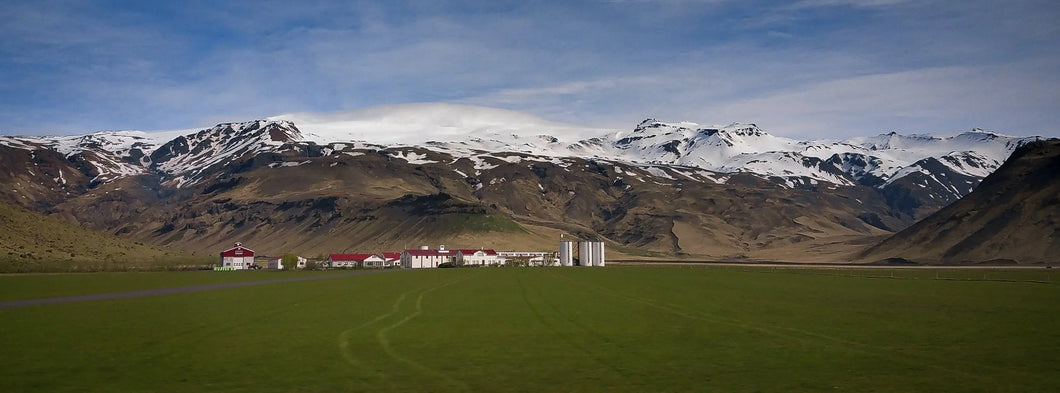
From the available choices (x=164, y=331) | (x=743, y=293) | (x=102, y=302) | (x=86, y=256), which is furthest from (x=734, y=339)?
(x=86, y=256)

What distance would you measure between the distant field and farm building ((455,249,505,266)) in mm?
132096

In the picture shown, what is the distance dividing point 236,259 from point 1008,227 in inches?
5847

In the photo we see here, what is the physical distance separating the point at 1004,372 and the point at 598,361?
10.3 meters

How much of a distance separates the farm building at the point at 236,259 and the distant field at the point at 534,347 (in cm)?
11966

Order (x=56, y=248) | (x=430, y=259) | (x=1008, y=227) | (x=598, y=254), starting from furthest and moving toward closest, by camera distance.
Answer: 1. (x=430, y=259)
2. (x=598, y=254)
3. (x=1008, y=227)
4. (x=56, y=248)

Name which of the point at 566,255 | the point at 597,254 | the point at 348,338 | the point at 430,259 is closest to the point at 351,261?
the point at 430,259

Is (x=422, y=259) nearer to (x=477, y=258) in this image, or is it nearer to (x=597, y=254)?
(x=477, y=258)

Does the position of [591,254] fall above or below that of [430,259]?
above

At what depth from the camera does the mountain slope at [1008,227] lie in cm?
16312

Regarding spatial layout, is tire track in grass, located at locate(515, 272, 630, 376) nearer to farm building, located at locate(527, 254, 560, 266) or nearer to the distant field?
the distant field

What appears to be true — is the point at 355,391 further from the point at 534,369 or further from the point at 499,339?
the point at 499,339

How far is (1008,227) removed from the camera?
174m

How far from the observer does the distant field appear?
2125cm

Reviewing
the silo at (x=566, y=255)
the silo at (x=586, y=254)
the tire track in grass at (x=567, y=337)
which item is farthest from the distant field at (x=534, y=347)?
the silo at (x=566, y=255)
